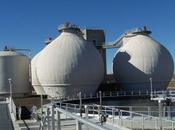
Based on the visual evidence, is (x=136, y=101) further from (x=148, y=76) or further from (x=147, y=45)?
(x=147, y=45)

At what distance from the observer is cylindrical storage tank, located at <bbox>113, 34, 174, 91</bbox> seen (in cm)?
6425

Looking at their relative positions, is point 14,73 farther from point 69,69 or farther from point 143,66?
point 143,66

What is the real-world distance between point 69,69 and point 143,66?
1276 cm

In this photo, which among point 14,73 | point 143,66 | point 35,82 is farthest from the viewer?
point 143,66

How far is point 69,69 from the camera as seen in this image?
5803cm

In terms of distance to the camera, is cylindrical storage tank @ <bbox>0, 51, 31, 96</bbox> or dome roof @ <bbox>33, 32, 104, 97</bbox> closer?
dome roof @ <bbox>33, 32, 104, 97</bbox>

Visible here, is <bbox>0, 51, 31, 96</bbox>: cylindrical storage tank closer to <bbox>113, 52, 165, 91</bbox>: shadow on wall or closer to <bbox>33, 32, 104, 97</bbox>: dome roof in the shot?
<bbox>33, 32, 104, 97</bbox>: dome roof

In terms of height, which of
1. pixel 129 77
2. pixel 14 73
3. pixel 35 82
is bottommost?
pixel 35 82

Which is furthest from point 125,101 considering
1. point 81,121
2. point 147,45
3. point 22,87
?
point 81,121

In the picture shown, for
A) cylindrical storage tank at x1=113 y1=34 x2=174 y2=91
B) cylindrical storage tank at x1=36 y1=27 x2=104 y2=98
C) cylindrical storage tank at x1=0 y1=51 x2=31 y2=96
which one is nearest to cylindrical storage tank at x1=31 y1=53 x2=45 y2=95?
cylindrical storage tank at x1=36 y1=27 x2=104 y2=98

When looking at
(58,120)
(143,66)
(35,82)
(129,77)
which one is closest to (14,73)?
(35,82)

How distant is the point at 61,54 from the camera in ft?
194

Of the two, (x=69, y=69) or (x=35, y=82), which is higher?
(x=69, y=69)

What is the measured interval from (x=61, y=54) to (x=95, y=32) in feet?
59.7
